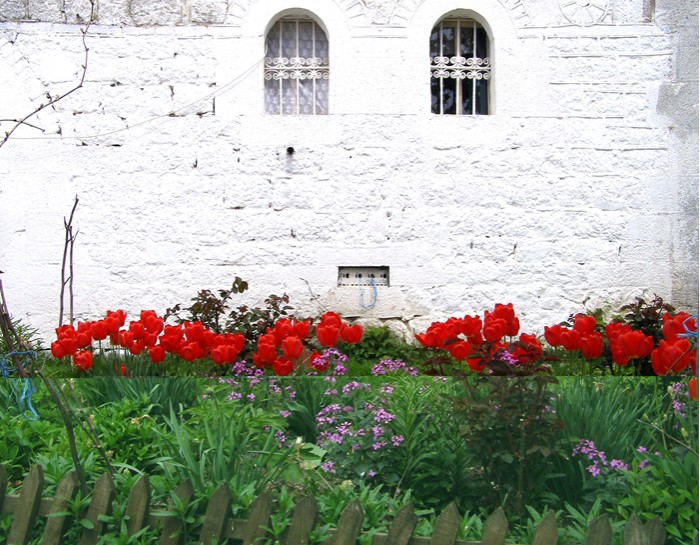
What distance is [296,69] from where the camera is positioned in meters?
5.97

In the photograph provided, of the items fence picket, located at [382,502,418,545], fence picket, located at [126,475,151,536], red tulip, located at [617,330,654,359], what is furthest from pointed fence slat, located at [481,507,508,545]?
red tulip, located at [617,330,654,359]

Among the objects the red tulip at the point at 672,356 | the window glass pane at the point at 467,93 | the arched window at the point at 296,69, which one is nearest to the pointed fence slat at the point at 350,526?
the red tulip at the point at 672,356

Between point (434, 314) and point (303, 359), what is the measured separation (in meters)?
1.96

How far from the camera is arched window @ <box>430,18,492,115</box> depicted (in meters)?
5.99

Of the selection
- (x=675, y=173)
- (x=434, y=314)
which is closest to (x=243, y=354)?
(x=434, y=314)

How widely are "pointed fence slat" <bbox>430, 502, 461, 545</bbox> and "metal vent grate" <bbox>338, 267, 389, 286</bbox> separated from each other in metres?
3.91

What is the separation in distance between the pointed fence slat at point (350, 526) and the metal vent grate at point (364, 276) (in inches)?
152

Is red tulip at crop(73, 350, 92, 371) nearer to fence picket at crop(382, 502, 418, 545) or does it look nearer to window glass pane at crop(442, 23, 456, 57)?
fence picket at crop(382, 502, 418, 545)

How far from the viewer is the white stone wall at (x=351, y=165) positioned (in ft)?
18.9

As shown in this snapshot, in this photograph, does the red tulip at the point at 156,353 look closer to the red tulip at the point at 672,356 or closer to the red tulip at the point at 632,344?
the red tulip at the point at 632,344

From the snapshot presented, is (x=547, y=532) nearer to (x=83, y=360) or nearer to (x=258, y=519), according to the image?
(x=258, y=519)

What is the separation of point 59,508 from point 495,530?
1.23m

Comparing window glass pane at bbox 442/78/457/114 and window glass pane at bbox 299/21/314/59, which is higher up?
window glass pane at bbox 299/21/314/59

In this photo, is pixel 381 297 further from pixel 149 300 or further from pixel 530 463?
pixel 530 463
